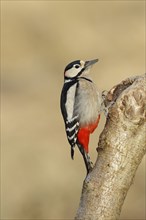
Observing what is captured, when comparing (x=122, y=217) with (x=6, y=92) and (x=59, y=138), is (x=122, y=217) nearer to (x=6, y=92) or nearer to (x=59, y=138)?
(x=59, y=138)

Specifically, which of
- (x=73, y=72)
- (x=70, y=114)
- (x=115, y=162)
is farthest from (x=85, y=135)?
(x=115, y=162)

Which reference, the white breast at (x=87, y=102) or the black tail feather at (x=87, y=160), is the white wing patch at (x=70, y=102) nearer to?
the white breast at (x=87, y=102)

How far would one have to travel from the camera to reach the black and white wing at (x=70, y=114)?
4426mm

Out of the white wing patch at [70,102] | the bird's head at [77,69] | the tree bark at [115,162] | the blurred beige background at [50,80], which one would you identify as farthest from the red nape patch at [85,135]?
the blurred beige background at [50,80]

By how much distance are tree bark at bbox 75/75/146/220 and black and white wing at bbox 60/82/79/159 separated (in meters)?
1.68

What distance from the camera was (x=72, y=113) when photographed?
181 inches

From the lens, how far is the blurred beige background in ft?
30.5

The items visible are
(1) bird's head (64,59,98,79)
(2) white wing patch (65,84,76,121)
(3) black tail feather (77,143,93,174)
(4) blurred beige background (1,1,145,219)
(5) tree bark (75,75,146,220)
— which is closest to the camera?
(5) tree bark (75,75,146,220)

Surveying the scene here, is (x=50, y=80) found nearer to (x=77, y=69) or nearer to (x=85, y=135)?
(x=77, y=69)

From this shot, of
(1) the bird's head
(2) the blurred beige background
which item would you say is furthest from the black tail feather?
(2) the blurred beige background

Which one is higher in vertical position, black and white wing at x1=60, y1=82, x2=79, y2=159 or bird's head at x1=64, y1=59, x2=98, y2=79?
bird's head at x1=64, y1=59, x2=98, y2=79

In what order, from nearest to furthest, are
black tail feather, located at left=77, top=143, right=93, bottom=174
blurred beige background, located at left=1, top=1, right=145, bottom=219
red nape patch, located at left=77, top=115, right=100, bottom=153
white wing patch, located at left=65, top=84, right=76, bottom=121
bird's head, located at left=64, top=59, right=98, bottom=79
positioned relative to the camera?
black tail feather, located at left=77, top=143, right=93, bottom=174, red nape patch, located at left=77, top=115, right=100, bottom=153, white wing patch, located at left=65, top=84, right=76, bottom=121, bird's head, located at left=64, top=59, right=98, bottom=79, blurred beige background, located at left=1, top=1, right=145, bottom=219

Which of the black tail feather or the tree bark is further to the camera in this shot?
the black tail feather

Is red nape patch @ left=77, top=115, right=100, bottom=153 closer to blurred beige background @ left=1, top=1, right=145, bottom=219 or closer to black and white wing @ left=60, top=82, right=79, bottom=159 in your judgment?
black and white wing @ left=60, top=82, right=79, bottom=159
